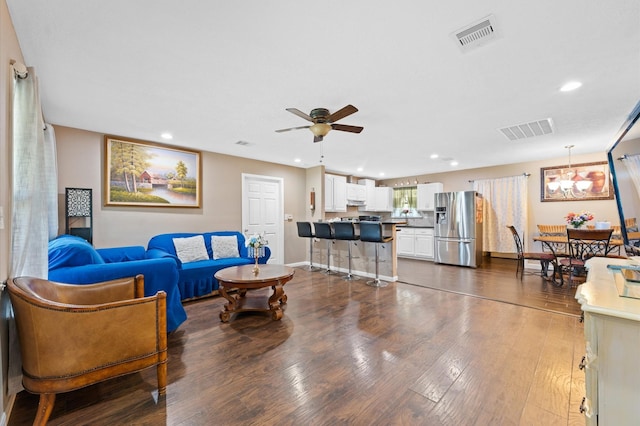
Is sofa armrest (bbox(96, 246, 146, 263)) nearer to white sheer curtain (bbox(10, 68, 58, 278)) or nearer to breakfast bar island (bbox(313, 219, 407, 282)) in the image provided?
white sheer curtain (bbox(10, 68, 58, 278))

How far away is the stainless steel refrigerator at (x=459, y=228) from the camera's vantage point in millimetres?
6184

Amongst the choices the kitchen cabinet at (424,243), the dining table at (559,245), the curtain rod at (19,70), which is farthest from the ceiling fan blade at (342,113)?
the kitchen cabinet at (424,243)

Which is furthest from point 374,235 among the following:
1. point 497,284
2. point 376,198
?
point 376,198

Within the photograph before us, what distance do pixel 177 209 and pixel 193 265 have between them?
1313 millimetres

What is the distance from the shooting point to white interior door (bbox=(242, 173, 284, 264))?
225 inches

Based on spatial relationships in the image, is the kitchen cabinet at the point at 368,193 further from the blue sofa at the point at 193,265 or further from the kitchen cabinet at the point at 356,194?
the blue sofa at the point at 193,265

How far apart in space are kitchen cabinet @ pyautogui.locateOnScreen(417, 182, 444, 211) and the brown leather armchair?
712cm

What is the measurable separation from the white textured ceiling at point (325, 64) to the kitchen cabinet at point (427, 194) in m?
3.56

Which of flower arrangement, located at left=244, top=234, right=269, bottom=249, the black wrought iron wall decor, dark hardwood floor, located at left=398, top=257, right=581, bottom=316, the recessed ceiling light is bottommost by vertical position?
dark hardwood floor, located at left=398, top=257, right=581, bottom=316

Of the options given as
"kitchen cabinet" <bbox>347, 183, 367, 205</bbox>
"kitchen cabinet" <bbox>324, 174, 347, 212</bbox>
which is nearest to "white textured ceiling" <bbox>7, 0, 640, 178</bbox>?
"kitchen cabinet" <bbox>324, 174, 347, 212</bbox>

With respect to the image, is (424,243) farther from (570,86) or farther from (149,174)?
(149,174)

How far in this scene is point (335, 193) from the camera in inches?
278

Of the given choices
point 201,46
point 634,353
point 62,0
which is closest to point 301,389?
point 634,353

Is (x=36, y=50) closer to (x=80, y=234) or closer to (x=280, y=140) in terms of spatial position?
(x=80, y=234)
